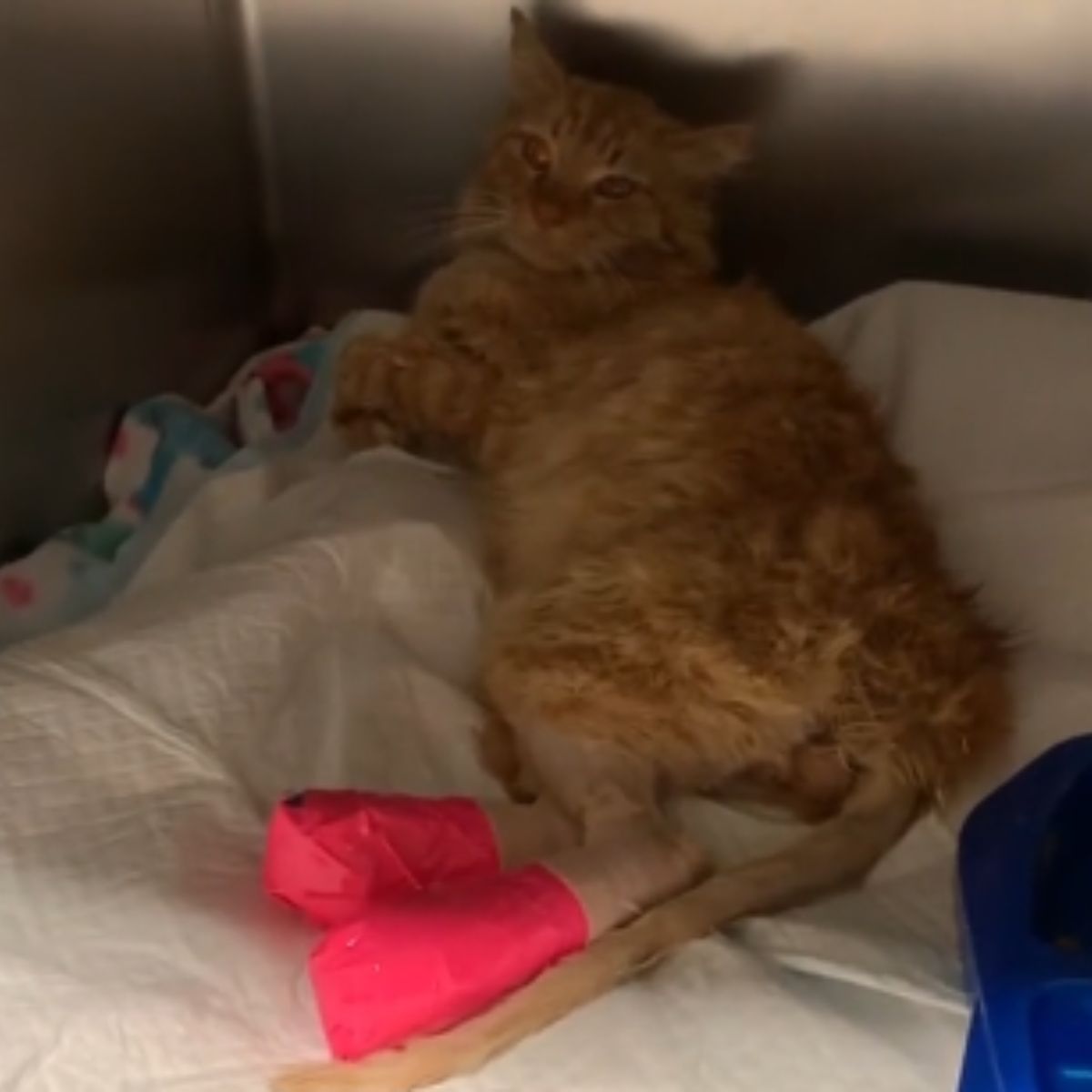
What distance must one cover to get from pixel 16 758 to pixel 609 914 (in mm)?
454

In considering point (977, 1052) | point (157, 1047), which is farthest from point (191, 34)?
point (977, 1052)

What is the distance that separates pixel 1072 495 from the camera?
164cm

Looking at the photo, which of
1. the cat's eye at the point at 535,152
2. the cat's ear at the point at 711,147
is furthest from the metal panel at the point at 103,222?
the cat's ear at the point at 711,147

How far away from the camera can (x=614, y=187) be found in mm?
1842

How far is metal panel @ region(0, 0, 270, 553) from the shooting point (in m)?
1.68

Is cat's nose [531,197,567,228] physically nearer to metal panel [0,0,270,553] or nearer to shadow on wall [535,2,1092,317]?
shadow on wall [535,2,1092,317]

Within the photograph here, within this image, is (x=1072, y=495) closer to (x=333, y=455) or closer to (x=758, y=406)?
(x=758, y=406)

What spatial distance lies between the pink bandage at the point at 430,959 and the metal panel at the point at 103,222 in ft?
2.57

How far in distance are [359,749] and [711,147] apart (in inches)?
30.5

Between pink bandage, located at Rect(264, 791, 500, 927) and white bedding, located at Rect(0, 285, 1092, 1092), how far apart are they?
4cm

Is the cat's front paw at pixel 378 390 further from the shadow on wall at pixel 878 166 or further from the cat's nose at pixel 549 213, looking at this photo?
the shadow on wall at pixel 878 166

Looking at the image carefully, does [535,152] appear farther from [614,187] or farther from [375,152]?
[375,152]

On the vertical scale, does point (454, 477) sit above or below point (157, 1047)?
above

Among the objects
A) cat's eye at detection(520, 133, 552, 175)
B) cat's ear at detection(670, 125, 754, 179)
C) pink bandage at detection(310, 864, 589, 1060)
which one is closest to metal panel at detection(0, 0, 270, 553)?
cat's eye at detection(520, 133, 552, 175)
